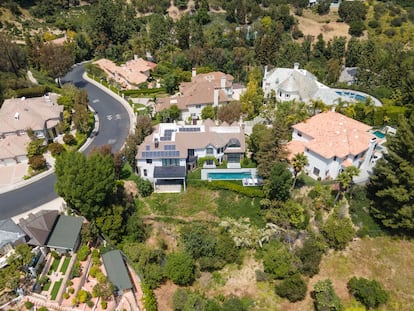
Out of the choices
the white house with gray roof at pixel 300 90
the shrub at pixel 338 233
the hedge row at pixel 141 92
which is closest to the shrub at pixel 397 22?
the white house with gray roof at pixel 300 90

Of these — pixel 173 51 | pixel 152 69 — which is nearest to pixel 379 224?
pixel 152 69

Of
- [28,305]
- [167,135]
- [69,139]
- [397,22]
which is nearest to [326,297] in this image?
[167,135]

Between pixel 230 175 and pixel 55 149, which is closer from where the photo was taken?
pixel 230 175

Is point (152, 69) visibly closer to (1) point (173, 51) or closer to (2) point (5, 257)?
(1) point (173, 51)

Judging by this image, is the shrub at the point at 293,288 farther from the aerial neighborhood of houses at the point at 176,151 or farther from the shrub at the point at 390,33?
the shrub at the point at 390,33

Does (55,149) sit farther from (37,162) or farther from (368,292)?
(368,292)
